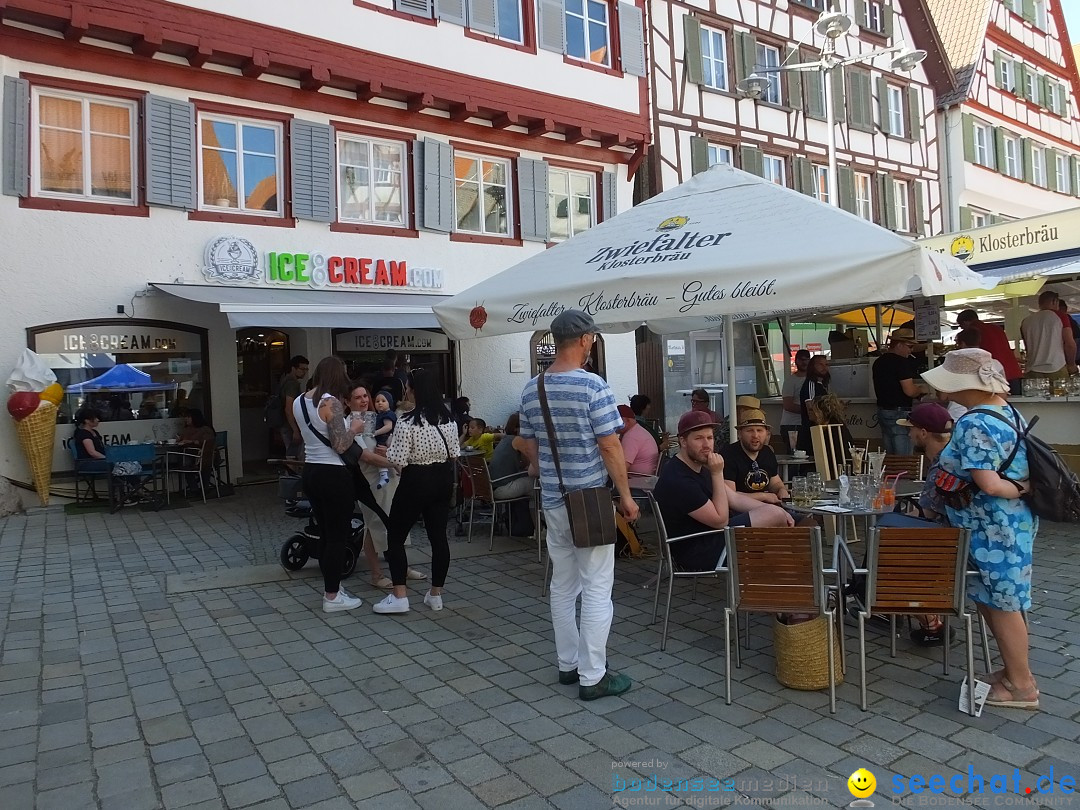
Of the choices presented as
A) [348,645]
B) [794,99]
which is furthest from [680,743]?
[794,99]

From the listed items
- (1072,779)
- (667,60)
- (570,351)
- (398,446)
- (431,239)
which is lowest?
(1072,779)

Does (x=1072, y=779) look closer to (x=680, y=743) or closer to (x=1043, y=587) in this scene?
(x=680, y=743)

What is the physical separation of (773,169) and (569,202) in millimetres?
6280

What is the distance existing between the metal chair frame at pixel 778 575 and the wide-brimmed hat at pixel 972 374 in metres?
0.88

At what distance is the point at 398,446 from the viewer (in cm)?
509

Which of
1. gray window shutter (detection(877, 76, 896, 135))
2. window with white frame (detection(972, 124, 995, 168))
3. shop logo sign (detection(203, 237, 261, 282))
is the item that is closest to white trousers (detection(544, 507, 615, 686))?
shop logo sign (detection(203, 237, 261, 282))

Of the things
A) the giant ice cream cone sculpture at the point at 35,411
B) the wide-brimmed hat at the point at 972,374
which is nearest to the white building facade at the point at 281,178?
the giant ice cream cone sculpture at the point at 35,411

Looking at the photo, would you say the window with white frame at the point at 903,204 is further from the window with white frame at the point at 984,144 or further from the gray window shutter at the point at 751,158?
the gray window shutter at the point at 751,158

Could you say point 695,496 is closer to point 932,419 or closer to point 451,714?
point 932,419

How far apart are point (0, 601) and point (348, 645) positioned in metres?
2.94

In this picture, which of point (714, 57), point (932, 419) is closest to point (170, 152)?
point (932, 419)

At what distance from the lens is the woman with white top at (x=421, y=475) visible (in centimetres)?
509

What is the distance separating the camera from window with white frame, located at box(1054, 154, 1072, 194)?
27172 millimetres

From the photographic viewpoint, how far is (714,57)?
688 inches
